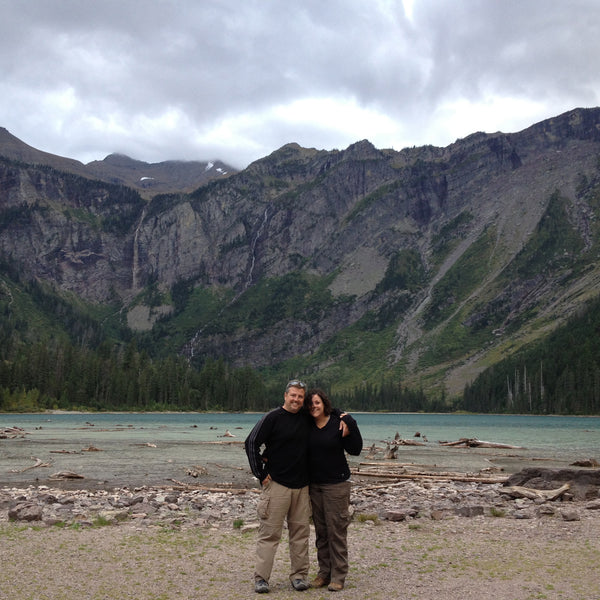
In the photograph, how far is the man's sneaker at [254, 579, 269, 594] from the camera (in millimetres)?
10219

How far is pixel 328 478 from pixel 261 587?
2.29 meters

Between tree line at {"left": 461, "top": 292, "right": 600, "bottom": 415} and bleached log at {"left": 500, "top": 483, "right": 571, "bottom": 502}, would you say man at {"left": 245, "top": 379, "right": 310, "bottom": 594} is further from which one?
tree line at {"left": 461, "top": 292, "right": 600, "bottom": 415}

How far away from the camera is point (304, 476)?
36.7 feet

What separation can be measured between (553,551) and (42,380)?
14979 centimetres

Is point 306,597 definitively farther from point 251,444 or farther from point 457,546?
point 457,546

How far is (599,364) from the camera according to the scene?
174 metres

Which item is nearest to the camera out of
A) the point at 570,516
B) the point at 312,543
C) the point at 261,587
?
the point at 261,587

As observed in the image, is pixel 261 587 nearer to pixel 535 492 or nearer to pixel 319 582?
pixel 319 582

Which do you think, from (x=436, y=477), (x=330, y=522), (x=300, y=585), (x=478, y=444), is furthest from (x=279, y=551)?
(x=478, y=444)

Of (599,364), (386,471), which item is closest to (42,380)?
(386,471)

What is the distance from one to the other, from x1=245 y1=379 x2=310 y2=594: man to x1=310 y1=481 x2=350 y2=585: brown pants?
28cm

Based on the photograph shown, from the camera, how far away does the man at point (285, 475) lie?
35.6 feet

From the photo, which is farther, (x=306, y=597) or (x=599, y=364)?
(x=599, y=364)

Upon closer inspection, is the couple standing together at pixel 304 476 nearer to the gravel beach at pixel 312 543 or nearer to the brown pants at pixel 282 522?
the brown pants at pixel 282 522
